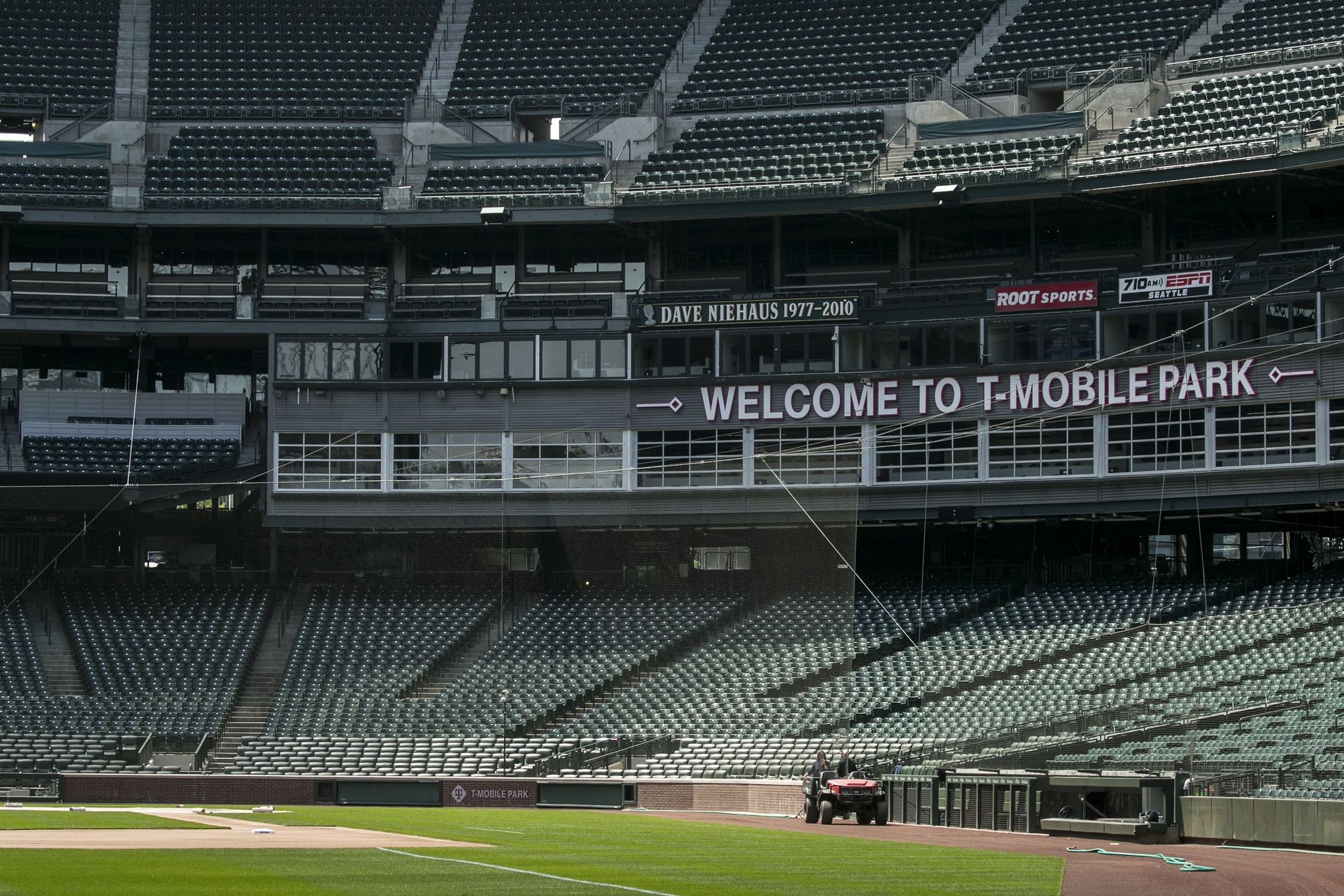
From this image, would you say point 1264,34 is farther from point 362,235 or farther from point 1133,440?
point 362,235

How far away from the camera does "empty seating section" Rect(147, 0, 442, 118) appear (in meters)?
55.3

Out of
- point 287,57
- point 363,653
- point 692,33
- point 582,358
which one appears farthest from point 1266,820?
point 287,57

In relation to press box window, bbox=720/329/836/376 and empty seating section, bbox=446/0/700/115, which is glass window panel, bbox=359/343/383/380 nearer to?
press box window, bbox=720/329/836/376

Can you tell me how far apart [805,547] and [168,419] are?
2104 centimetres

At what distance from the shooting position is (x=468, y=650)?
39156 millimetres

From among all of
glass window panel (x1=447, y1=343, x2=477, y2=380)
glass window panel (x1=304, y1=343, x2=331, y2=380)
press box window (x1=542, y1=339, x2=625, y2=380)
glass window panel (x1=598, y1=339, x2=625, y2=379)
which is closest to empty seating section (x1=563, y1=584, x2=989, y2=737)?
glass window panel (x1=598, y1=339, x2=625, y2=379)

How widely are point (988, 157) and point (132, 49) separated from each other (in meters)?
26.3

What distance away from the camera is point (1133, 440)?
142 ft

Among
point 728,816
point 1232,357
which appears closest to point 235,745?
point 728,816

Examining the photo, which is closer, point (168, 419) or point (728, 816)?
point (728, 816)

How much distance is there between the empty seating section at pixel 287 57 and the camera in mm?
55281

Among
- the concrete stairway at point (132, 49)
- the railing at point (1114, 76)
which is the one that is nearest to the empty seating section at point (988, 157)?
the railing at point (1114, 76)

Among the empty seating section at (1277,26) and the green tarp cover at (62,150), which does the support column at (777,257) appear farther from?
the green tarp cover at (62,150)

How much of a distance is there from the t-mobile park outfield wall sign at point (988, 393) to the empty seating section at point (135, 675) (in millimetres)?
11516
